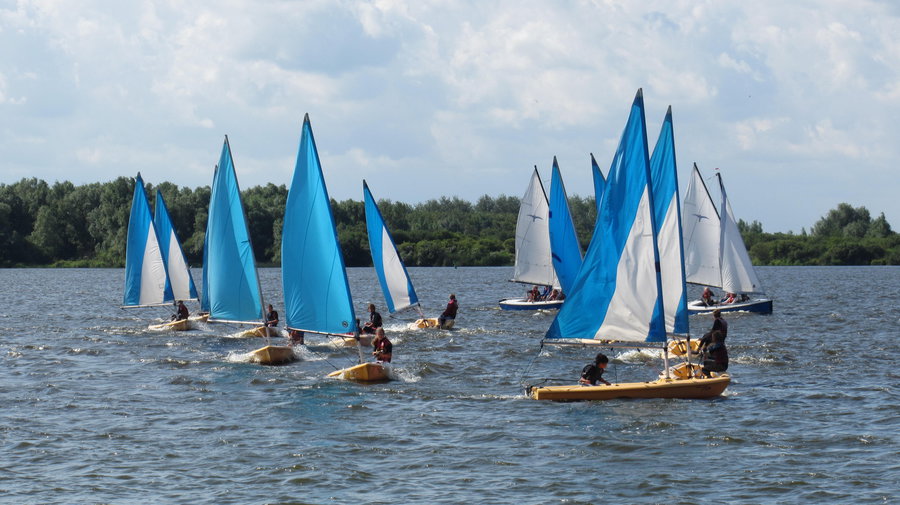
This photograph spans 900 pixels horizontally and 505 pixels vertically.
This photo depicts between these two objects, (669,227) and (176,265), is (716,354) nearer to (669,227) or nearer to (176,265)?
(669,227)

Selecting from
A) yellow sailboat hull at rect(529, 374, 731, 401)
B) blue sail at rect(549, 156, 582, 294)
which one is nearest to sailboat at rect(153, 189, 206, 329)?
blue sail at rect(549, 156, 582, 294)

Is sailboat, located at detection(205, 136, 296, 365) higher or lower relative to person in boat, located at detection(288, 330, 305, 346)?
higher

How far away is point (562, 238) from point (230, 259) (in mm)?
24703

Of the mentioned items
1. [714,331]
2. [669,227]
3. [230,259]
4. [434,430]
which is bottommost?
[434,430]

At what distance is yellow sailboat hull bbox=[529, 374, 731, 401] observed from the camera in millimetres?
28844

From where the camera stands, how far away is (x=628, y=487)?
21094 millimetres

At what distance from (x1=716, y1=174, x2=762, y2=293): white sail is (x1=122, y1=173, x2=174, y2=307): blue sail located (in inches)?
1185

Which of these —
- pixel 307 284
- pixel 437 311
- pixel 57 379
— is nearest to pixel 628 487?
pixel 307 284

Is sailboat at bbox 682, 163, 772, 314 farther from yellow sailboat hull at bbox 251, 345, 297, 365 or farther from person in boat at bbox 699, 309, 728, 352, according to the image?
yellow sailboat hull at bbox 251, 345, 297, 365

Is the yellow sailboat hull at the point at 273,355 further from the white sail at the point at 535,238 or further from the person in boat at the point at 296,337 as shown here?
the white sail at the point at 535,238

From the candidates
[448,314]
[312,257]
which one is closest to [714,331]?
[312,257]

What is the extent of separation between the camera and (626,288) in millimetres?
29406

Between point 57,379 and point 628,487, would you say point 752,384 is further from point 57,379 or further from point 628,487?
point 57,379

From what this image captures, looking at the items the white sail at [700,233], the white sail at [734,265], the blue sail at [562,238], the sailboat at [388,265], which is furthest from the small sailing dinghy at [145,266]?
the white sail at [734,265]
